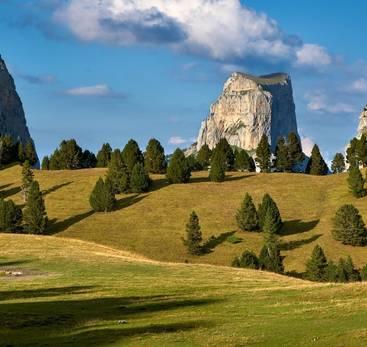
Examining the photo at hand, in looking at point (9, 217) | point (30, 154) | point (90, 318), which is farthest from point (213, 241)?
point (30, 154)

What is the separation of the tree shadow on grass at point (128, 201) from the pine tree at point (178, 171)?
394 inches

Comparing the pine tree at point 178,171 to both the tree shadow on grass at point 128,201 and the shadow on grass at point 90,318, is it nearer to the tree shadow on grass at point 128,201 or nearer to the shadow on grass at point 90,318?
the tree shadow on grass at point 128,201

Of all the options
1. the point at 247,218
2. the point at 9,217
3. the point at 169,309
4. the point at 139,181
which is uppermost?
the point at 139,181

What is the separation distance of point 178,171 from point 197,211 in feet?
65.2

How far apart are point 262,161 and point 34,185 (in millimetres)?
72169

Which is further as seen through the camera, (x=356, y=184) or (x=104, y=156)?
(x=104, y=156)

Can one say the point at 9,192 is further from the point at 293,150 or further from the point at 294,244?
the point at 293,150

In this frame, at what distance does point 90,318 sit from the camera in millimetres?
33344

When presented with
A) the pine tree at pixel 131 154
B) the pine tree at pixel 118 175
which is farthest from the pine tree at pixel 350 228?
the pine tree at pixel 131 154

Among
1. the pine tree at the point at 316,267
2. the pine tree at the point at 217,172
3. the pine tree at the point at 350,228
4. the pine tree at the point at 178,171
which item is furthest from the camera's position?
the pine tree at the point at 217,172

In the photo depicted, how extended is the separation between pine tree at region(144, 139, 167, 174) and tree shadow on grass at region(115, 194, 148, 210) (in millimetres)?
26911

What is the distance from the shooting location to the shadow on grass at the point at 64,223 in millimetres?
113775

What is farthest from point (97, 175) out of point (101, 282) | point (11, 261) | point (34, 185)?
point (101, 282)

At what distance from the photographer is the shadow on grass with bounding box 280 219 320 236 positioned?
108 meters
